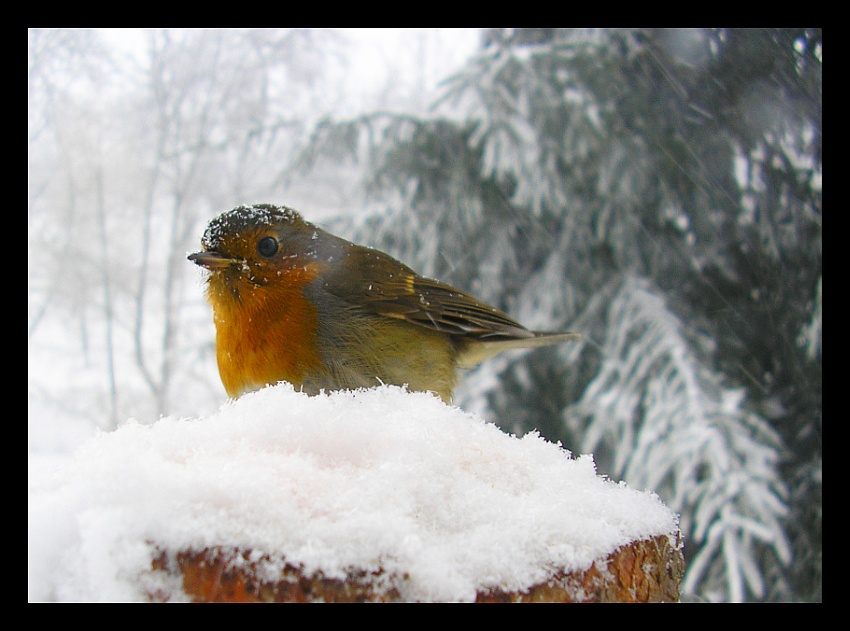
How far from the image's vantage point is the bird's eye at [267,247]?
180 centimetres

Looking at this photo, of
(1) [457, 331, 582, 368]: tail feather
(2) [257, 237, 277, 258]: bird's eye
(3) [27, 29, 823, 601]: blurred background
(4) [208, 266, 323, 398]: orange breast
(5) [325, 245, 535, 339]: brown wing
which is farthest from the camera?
(3) [27, 29, 823, 601]: blurred background

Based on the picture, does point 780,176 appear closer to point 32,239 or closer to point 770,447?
point 770,447

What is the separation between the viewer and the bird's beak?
1722 mm

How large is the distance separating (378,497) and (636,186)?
3.71 metres

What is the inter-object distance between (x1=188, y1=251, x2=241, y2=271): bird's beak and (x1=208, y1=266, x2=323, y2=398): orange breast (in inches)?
1.7

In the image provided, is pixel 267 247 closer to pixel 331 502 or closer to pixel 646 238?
pixel 331 502

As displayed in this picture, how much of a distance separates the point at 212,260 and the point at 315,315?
0.31 m

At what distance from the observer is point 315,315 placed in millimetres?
1765

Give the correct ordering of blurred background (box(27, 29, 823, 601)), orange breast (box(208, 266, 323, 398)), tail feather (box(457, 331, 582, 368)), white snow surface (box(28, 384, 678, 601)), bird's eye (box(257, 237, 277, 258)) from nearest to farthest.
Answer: white snow surface (box(28, 384, 678, 601)) → orange breast (box(208, 266, 323, 398)) → bird's eye (box(257, 237, 277, 258)) → tail feather (box(457, 331, 582, 368)) → blurred background (box(27, 29, 823, 601))

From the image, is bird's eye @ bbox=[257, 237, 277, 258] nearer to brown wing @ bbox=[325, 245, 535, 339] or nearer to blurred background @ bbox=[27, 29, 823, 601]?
brown wing @ bbox=[325, 245, 535, 339]

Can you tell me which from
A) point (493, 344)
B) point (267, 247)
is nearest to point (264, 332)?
point (267, 247)

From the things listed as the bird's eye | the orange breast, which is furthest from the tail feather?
the bird's eye

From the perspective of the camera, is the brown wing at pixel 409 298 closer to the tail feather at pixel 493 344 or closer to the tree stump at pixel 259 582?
the tail feather at pixel 493 344

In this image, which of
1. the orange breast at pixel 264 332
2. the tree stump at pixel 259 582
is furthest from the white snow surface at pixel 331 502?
the orange breast at pixel 264 332
